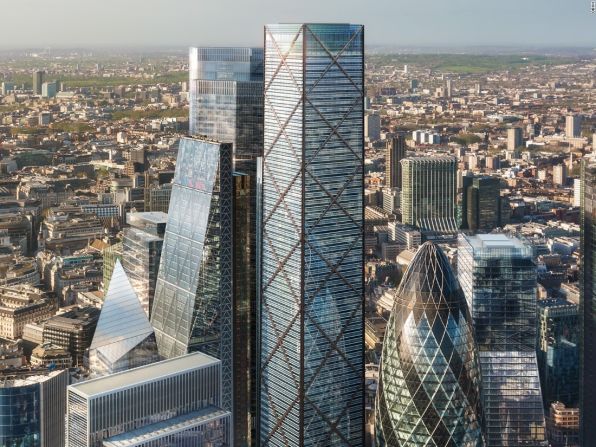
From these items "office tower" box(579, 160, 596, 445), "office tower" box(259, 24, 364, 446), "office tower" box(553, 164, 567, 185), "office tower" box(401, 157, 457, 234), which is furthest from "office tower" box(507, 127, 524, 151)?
"office tower" box(259, 24, 364, 446)

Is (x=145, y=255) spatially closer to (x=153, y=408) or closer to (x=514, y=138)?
(x=153, y=408)

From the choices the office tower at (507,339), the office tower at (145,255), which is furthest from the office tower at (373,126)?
the office tower at (507,339)

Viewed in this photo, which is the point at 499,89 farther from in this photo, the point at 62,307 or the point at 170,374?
the point at 170,374

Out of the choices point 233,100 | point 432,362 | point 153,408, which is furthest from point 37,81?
point 153,408

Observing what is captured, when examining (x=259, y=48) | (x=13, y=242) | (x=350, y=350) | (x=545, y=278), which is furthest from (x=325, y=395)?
(x=13, y=242)

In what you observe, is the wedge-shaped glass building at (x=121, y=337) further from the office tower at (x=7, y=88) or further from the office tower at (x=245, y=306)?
the office tower at (x=7, y=88)

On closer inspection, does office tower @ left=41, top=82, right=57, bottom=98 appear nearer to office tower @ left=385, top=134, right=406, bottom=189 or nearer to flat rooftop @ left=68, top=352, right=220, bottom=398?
office tower @ left=385, top=134, right=406, bottom=189

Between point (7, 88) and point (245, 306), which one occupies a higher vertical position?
point (7, 88)
